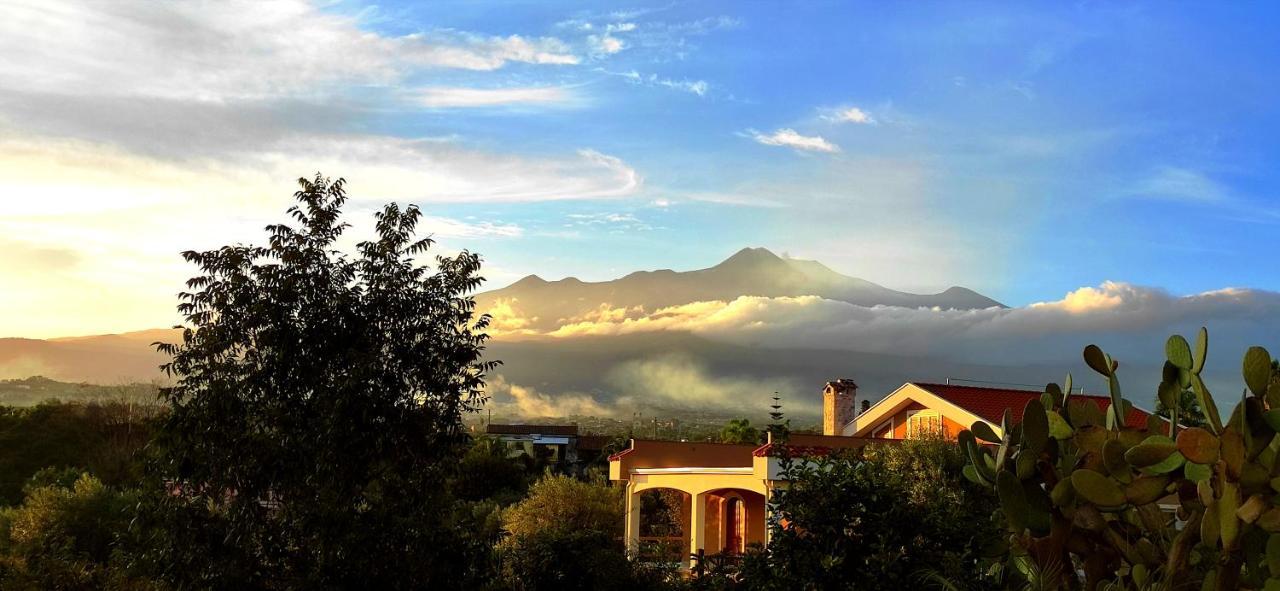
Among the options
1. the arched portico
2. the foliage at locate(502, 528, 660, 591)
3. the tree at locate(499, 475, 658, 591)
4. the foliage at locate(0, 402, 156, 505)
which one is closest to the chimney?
the arched portico

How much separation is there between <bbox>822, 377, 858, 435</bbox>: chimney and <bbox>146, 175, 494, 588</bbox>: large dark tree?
2149 centimetres

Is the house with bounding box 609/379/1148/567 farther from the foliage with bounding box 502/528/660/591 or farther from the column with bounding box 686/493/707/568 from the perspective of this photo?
the foliage with bounding box 502/528/660/591

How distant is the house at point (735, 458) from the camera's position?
87.6 feet

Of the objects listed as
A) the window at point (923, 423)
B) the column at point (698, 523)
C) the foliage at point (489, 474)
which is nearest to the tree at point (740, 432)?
the foliage at point (489, 474)

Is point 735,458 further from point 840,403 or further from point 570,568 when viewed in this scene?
point 570,568

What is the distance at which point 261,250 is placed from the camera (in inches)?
589

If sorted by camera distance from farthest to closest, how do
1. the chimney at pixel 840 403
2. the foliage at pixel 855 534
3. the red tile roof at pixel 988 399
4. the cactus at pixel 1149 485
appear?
the chimney at pixel 840 403
the red tile roof at pixel 988 399
the foliage at pixel 855 534
the cactus at pixel 1149 485

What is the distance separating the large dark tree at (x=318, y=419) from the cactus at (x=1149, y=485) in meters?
9.52

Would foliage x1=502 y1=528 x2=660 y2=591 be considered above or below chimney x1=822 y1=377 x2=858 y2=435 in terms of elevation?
below

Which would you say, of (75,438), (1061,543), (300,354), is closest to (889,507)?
(1061,543)

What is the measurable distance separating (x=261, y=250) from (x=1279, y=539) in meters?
13.2

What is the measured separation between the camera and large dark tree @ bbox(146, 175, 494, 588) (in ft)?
45.0

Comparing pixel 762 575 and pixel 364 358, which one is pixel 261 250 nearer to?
pixel 364 358

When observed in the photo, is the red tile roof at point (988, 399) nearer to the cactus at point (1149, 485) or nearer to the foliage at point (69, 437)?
the cactus at point (1149, 485)
